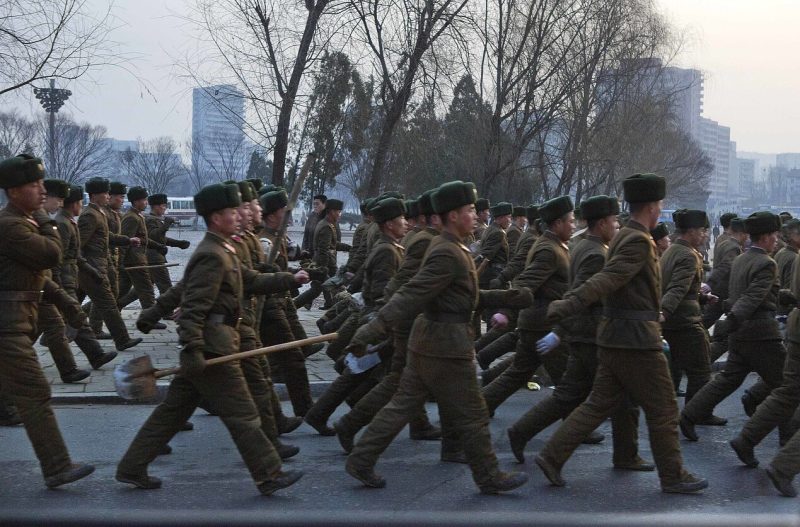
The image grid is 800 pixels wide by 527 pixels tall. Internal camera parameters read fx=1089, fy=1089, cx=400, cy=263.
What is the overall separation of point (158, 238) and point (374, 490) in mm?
9655

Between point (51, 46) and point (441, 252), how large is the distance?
27.4ft

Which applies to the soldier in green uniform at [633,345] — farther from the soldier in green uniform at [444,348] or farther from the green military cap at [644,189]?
the soldier in green uniform at [444,348]

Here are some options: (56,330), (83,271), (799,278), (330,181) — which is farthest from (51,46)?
(330,181)

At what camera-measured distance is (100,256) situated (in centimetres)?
1229

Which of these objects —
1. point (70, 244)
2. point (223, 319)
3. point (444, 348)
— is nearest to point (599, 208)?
point (444, 348)

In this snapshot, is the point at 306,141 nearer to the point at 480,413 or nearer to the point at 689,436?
the point at 689,436

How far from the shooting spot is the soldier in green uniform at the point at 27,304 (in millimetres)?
5914

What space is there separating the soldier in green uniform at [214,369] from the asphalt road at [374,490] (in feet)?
0.63

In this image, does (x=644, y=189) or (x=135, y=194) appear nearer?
(x=644, y=189)

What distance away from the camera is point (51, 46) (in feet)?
41.5

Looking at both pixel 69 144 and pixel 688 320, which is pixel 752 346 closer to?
pixel 688 320

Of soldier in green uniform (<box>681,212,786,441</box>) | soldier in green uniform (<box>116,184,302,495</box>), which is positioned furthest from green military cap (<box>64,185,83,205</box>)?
soldier in green uniform (<box>681,212,786,441</box>)

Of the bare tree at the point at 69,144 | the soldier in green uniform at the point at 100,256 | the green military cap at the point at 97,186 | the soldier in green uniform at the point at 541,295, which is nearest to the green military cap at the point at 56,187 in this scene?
the soldier in green uniform at the point at 100,256

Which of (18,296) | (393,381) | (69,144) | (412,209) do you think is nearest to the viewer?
(18,296)
